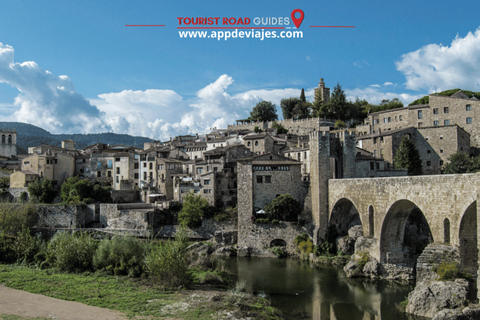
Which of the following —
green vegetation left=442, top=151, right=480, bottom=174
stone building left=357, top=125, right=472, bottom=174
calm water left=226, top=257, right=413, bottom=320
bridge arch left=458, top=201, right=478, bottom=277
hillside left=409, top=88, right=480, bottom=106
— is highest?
hillside left=409, top=88, right=480, bottom=106

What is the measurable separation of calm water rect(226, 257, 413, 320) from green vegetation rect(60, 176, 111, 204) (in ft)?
84.2

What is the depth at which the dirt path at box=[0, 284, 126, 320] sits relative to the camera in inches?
797

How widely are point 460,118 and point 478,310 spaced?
39.0 m

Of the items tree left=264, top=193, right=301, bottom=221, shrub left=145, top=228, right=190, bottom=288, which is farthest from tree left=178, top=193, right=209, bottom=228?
shrub left=145, top=228, right=190, bottom=288

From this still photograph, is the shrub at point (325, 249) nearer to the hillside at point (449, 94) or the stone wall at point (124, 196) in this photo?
the stone wall at point (124, 196)

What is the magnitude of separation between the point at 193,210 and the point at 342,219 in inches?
636

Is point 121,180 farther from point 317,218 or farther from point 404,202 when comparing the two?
point 404,202

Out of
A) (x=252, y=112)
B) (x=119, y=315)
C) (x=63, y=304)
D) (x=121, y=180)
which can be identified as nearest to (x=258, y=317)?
(x=119, y=315)

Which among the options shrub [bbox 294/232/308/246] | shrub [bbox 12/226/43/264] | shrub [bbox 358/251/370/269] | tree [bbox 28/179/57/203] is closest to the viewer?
shrub [bbox 358/251/370/269]

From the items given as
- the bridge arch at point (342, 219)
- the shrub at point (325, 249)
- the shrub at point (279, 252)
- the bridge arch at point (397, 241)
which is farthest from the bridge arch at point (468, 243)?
the shrub at point (279, 252)

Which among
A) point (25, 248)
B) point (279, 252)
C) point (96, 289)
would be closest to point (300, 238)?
point (279, 252)

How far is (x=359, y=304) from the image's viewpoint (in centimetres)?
2583

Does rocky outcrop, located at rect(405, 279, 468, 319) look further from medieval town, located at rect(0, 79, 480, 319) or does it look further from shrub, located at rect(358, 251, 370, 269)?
shrub, located at rect(358, 251, 370, 269)

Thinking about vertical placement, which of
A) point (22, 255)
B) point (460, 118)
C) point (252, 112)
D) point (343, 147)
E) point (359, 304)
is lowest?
point (359, 304)
